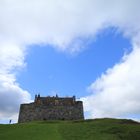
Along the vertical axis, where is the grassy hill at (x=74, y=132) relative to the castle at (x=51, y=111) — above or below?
below

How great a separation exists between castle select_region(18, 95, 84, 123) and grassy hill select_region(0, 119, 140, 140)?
45.2 m

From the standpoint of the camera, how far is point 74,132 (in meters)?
58.3

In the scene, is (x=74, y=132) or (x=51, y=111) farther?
(x=51, y=111)

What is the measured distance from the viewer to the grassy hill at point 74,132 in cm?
5512

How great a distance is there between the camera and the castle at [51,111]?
370 feet

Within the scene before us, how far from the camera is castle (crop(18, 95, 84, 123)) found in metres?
113

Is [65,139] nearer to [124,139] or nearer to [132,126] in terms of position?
[124,139]

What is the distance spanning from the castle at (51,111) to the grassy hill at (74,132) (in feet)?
148

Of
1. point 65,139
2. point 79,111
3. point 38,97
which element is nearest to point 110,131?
point 65,139

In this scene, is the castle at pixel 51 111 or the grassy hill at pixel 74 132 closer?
the grassy hill at pixel 74 132

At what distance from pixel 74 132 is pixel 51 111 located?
2205 inches

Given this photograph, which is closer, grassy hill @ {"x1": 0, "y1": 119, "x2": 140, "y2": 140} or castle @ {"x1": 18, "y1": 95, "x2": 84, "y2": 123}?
grassy hill @ {"x1": 0, "y1": 119, "x2": 140, "y2": 140}

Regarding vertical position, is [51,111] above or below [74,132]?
above

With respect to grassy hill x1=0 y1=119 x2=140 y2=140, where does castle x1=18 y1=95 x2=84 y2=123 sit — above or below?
above
